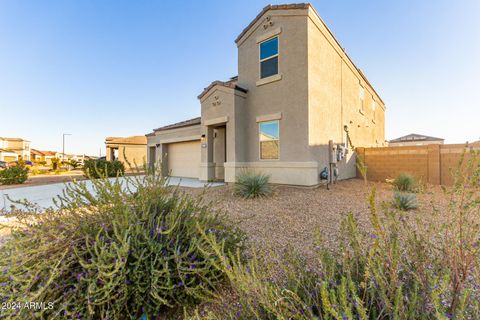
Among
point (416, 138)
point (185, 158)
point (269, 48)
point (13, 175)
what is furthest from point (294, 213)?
point (416, 138)

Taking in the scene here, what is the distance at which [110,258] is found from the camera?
74.7 inches

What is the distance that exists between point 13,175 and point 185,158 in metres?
10.9

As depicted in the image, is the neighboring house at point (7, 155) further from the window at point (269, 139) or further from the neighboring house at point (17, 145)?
the window at point (269, 139)

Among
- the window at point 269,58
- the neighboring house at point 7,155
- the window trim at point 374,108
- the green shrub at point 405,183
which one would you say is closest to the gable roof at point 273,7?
the window at point 269,58

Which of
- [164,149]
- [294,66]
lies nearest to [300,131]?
[294,66]

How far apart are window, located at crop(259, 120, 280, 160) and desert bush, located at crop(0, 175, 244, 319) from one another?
23.3ft

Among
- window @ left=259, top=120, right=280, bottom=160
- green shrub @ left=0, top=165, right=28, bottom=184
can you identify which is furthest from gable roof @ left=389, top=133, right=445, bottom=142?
green shrub @ left=0, top=165, right=28, bottom=184

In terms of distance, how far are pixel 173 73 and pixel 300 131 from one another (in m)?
12.1

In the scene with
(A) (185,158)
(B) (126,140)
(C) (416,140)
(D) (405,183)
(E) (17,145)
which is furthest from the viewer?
(E) (17,145)

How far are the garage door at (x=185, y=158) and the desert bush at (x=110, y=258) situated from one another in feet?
34.9

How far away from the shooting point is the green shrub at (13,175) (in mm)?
12562

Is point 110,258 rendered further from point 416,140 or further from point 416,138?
point 416,138

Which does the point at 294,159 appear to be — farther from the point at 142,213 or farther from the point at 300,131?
the point at 142,213

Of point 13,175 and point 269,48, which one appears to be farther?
point 13,175
